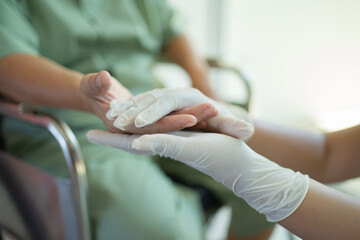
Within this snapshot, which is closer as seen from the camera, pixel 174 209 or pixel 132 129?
pixel 132 129

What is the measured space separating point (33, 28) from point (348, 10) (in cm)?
70

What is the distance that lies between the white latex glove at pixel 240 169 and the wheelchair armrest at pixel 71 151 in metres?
0.16

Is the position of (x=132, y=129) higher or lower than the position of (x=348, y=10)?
lower

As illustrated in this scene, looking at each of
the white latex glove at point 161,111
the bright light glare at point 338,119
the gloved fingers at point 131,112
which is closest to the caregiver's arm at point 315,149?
the bright light glare at point 338,119

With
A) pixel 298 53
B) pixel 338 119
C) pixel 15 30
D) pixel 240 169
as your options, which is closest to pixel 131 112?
pixel 240 169

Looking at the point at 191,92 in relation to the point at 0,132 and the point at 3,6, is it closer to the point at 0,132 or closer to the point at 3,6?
the point at 3,6

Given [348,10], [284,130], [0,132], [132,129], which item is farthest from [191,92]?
[0,132]

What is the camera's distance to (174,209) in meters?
0.70

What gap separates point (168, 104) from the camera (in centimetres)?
46

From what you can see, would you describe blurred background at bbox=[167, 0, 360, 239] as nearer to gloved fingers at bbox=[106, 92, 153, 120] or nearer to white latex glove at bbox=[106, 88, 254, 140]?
white latex glove at bbox=[106, 88, 254, 140]

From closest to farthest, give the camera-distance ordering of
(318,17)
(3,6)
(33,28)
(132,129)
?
(132,129)
(3,6)
(33,28)
(318,17)

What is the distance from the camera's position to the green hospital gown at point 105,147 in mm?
646

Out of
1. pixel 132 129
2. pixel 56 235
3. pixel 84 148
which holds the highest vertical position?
pixel 132 129

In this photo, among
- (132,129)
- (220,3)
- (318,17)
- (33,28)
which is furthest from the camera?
(220,3)
